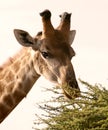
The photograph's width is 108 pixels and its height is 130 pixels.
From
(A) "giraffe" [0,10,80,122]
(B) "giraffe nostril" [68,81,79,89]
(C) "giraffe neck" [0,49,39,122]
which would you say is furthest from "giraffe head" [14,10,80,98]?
(B) "giraffe nostril" [68,81,79,89]

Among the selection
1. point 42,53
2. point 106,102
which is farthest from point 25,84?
point 106,102

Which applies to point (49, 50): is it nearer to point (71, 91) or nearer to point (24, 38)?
point (24, 38)

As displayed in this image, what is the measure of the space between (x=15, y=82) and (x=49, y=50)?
632 mm

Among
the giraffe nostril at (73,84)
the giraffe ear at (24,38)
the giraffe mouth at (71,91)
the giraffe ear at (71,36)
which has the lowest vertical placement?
the giraffe ear at (71,36)

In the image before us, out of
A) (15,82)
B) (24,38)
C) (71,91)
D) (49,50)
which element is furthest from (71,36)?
(71,91)

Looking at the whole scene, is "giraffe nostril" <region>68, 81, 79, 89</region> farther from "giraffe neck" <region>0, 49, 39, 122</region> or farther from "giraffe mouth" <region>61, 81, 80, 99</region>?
"giraffe neck" <region>0, 49, 39, 122</region>

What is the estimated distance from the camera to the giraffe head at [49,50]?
516cm

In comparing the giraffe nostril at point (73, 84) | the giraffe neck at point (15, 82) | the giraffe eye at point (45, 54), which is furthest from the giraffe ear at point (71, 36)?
the giraffe nostril at point (73, 84)

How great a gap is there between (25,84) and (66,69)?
603 millimetres

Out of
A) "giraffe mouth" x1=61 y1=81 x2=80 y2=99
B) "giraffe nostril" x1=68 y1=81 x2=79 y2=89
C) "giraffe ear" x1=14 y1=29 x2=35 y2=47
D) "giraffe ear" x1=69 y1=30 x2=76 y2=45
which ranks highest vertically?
"giraffe ear" x1=14 y1=29 x2=35 y2=47

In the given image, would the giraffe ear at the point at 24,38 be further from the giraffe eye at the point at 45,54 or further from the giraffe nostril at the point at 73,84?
the giraffe nostril at the point at 73,84

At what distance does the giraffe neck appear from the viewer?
514cm

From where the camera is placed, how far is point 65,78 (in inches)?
195

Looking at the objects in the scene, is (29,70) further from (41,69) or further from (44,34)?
(44,34)
